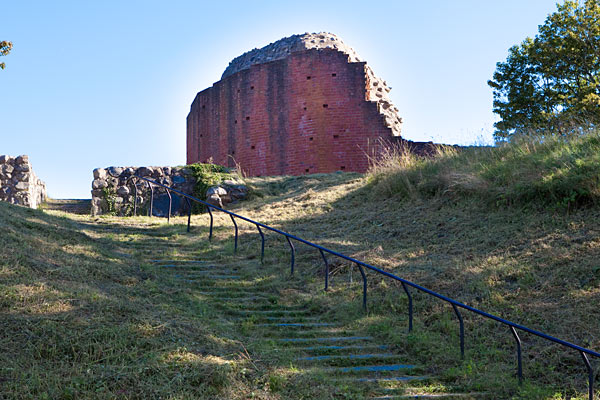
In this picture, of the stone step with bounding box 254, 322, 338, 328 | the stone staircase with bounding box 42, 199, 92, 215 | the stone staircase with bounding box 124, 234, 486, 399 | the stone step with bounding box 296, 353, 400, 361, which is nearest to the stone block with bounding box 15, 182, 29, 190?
the stone staircase with bounding box 42, 199, 92, 215

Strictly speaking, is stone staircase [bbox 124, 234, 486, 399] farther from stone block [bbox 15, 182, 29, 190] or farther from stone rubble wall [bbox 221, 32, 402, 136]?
stone rubble wall [bbox 221, 32, 402, 136]

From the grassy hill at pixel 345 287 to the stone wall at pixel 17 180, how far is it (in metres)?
4.79

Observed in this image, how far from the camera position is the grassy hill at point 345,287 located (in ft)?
16.1

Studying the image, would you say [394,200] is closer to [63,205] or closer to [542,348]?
[542,348]

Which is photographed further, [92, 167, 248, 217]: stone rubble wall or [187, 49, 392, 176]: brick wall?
[187, 49, 392, 176]: brick wall

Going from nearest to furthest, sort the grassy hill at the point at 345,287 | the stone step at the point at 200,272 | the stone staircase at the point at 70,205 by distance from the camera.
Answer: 1. the grassy hill at the point at 345,287
2. the stone step at the point at 200,272
3. the stone staircase at the point at 70,205

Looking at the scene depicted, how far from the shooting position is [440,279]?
25.4 feet

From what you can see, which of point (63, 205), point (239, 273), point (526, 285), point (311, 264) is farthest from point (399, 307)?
point (63, 205)

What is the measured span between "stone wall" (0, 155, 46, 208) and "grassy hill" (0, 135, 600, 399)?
15.7 feet

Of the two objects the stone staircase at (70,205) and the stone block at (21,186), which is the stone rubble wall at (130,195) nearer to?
the stone staircase at (70,205)

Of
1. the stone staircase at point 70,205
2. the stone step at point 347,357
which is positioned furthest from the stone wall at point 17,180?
the stone step at point 347,357

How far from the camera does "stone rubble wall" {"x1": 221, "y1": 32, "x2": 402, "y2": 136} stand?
2246 cm

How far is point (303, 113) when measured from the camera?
22.4 metres

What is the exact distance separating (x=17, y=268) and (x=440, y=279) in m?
5.43
